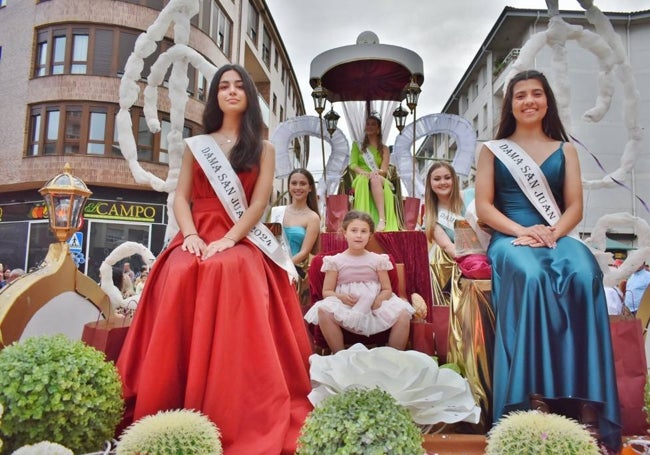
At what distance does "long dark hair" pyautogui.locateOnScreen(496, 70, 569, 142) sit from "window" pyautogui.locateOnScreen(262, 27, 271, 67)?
19896mm

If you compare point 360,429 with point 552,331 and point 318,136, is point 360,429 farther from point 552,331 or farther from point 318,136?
point 318,136

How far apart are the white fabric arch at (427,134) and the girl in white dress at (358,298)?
9.95ft

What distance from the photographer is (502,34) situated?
18375mm

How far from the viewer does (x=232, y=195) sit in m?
2.30

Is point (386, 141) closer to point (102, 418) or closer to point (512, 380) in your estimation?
point (512, 380)

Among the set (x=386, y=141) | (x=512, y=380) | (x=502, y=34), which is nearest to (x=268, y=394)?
(x=512, y=380)

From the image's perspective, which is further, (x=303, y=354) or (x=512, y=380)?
(x=303, y=354)

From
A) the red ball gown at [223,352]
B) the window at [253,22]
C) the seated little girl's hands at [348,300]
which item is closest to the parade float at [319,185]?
the red ball gown at [223,352]

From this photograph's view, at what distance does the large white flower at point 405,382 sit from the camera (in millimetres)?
1604

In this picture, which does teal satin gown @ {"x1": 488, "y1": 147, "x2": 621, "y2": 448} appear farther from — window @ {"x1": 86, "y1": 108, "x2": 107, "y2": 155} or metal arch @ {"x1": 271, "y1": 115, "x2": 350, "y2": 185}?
window @ {"x1": 86, "y1": 108, "x2": 107, "y2": 155}

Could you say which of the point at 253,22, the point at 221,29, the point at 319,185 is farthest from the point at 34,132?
the point at 319,185

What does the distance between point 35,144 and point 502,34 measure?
16.5 metres

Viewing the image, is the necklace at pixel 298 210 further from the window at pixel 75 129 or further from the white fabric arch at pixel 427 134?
the window at pixel 75 129

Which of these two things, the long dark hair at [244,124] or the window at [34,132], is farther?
the window at [34,132]
